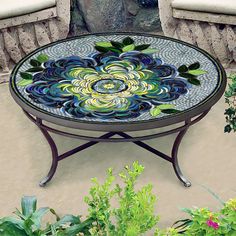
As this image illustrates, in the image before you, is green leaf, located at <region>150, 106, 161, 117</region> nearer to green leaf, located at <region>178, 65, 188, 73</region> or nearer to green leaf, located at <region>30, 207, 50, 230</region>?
green leaf, located at <region>178, 65, 188, 73</region>

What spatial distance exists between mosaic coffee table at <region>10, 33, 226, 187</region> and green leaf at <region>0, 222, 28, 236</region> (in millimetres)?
729

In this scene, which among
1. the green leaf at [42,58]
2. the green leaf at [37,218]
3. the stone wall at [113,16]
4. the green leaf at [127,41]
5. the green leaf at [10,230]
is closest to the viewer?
the green leaf at [10,230]

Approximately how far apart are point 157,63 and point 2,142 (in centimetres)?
120

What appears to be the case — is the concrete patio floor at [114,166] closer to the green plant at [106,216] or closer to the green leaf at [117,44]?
the green plant at [106,216]

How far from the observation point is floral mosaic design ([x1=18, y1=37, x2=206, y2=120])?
4.41m

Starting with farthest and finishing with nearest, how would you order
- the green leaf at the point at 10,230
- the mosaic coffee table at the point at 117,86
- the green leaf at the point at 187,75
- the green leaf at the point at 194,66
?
the green leaf at the point at 194,66
the green leaf at the point at 187,75
the mosaic coffee table at the point at 117,86
the green leaf at the point at 10,230

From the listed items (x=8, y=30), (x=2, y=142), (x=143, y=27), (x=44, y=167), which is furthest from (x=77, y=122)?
(x=143, y=27)

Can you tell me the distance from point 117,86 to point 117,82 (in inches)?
2.0

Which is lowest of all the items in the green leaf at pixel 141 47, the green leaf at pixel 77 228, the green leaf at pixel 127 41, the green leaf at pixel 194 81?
the green leaf at pixel 77 228

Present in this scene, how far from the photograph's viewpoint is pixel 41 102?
14.6 feet

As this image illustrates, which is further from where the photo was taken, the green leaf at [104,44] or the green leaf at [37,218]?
the green leaf at [104,44]

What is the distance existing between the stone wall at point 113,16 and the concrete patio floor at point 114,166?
4.71 feet

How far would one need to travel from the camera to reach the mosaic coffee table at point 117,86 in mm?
4309

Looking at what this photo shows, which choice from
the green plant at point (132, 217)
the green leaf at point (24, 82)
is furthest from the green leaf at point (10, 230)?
the green leaf at point (24, 82)
